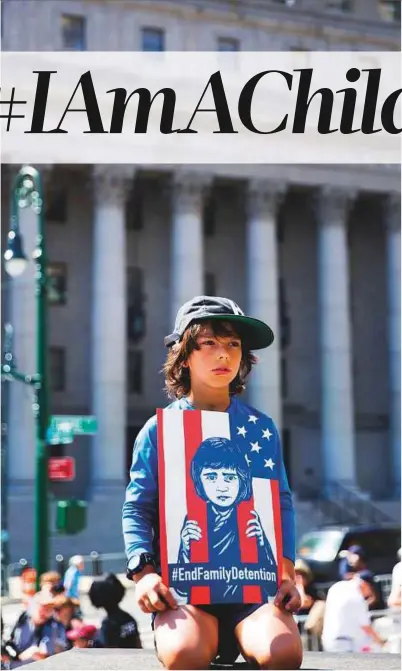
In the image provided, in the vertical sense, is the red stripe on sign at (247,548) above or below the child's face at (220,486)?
below

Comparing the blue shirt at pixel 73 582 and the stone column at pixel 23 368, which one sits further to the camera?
the stone column at pixel 23 368

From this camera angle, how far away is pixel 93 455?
43.5 m

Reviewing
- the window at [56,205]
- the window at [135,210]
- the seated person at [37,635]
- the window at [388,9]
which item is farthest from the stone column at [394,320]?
the seated person at [37,635]

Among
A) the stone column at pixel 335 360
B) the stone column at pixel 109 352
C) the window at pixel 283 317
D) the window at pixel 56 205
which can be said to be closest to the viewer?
the stone column at pixel 109 352

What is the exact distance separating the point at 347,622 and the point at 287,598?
21.9ft

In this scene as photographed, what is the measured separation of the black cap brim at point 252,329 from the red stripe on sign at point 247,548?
89cm

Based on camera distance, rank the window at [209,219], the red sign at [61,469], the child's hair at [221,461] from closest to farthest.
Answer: the child's hair at [221,461]
the red sign at [61,469]
the window at [209,219]

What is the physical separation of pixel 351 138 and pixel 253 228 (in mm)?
38457

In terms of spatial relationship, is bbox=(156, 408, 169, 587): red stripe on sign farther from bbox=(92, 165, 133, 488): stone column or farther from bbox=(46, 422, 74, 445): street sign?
bbox=(92, 165, 133, 488): stone column

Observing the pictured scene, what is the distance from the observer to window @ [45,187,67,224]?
154 feet

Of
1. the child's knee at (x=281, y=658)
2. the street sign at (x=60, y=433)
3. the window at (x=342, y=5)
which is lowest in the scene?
the child's knee at (x=281, y=658)

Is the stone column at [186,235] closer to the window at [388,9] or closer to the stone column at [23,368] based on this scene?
the stone column at [23,368]

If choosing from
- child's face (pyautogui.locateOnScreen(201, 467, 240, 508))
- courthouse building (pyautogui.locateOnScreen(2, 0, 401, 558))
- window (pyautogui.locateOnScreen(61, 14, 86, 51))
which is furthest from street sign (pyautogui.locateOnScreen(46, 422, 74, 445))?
window (pyautogui.locateOnScreen(61, 14, 86, 51))

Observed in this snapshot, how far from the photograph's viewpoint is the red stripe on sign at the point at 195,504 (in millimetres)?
4816
